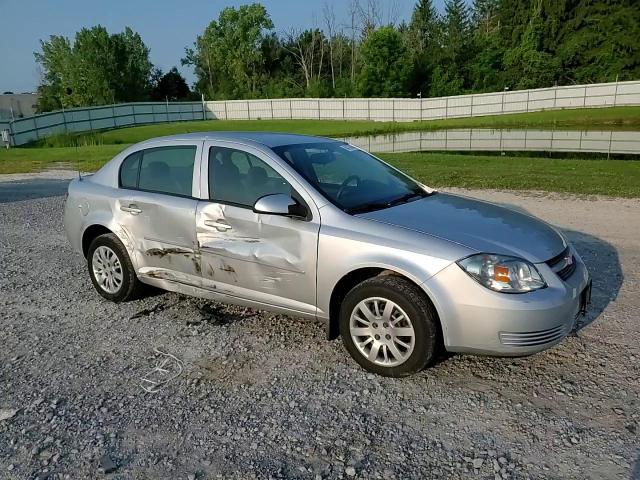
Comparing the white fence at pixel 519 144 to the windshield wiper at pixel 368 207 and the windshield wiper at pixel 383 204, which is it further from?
the windshield wiper at pixel 368 207

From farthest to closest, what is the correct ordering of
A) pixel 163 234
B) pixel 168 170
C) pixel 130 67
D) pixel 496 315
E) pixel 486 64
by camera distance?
pixel 130 67
pixel 486 64
pixel 168 170
pixel 163 234
pixel 496 315

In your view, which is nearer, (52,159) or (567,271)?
(567,271)

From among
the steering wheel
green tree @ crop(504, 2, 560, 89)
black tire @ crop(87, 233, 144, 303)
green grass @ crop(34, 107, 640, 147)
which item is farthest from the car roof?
green tree @ crop(504, 2, 560, 89)

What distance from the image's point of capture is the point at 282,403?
3.59m

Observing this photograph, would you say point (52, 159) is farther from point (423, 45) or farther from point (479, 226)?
point (423, 45)

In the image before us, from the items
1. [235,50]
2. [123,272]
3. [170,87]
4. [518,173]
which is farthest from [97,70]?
[123,272]

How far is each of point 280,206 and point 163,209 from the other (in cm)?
140

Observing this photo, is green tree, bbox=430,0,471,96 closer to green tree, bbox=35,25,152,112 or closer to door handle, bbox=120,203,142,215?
green tree, bbox=35,25,152,112

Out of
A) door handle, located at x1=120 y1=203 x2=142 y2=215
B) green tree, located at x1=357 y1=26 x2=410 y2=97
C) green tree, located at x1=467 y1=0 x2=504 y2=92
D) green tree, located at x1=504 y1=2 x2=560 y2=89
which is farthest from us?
green tree, located at x1=467 y1=0 x2=504 y2=92

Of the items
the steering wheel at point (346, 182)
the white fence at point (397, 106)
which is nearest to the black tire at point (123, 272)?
the steering wheel at point (346, 182)

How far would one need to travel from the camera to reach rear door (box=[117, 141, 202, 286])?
15.8 ft

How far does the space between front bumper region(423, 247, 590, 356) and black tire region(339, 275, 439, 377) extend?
90mm

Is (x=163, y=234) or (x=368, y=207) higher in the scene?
(x=368, y=207)

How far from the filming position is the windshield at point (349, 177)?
14.2 feet
